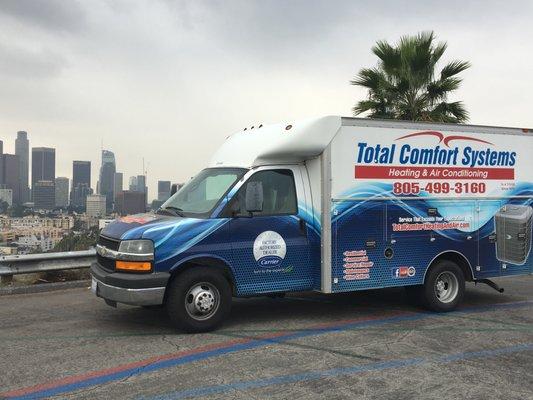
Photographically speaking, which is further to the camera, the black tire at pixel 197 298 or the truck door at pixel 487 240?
the truck door at pixel 487 240

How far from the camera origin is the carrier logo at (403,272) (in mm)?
7414

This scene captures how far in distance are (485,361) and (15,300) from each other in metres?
6.82

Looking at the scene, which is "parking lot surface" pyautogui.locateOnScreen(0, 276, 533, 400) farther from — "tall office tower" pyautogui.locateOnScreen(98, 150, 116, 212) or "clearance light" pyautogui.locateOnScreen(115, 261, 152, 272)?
"tall office tower" pyautogui.locateOnScreen(98, 150, 116, 212)

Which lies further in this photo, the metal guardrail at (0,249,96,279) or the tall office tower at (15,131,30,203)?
the tall office tower at (15,131,30,203)

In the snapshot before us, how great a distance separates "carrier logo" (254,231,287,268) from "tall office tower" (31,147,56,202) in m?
16.5

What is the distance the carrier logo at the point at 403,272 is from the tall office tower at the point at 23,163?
1477 cm

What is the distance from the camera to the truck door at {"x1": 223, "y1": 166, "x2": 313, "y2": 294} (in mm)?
6527

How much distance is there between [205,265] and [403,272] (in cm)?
289

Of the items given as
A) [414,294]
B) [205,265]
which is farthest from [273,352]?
[414,294]

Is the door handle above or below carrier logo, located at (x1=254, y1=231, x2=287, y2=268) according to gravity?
above

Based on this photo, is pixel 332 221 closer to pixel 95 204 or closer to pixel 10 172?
pixel 95 204

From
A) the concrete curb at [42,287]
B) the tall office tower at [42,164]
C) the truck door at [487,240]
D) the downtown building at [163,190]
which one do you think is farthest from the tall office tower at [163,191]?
the tall office tower at [42,164]

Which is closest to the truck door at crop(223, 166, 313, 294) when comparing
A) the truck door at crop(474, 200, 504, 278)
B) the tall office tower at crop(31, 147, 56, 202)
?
the truck door at crop(474, 200, 504, 278)

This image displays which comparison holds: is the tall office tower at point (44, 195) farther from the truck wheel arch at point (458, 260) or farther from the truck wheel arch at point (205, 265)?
the truck wheel arch at point (458, 260)
